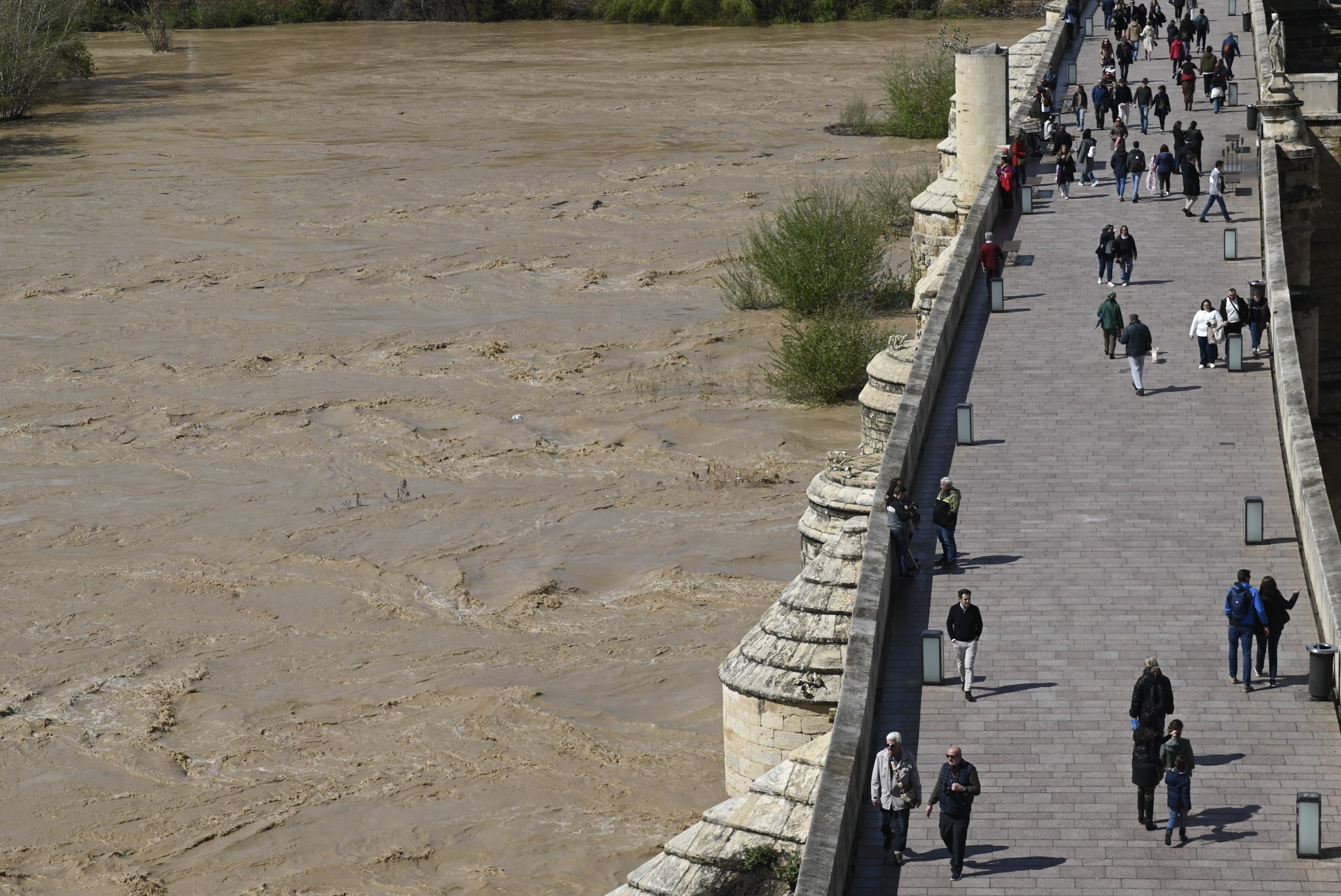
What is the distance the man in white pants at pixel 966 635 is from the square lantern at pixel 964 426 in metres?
4.39

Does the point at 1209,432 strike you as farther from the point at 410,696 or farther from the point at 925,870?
the point at 410,696

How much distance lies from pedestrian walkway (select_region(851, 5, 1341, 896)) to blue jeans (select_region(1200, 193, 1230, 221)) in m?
2.17

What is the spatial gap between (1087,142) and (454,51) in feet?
193

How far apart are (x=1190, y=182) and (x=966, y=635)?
13961mm

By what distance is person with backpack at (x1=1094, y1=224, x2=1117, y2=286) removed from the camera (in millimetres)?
21359

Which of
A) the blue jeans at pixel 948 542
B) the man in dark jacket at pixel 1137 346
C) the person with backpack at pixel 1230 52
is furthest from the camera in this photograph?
the person with backpack at pixel 1230 52

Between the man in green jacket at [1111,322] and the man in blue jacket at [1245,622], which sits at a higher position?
the man in green jacket at [1111,322]

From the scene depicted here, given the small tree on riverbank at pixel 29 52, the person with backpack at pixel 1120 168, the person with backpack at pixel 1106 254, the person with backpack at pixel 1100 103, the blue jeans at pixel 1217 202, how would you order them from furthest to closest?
the small tree on riverbank at pixel 29 52, the person with backpack at pixel 1100 103, the person with backpack at pixel 1120 168, the blue jeans at pixel 1217 202, the person with backpack at pixel 1106 254

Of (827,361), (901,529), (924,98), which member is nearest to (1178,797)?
A: (901,529)

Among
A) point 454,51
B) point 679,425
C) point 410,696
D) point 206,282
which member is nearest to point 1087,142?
point 679,425

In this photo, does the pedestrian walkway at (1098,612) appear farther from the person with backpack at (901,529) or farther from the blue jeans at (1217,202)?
the blue jeans at (1217,202)

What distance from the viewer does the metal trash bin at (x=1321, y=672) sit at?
12148mm

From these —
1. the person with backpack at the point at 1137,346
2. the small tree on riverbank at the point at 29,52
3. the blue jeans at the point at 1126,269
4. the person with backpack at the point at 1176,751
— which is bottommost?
the person with backpack at the point at 1176,751

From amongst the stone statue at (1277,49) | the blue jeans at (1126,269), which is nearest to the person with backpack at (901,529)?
the blue jeans at (1126,269)
